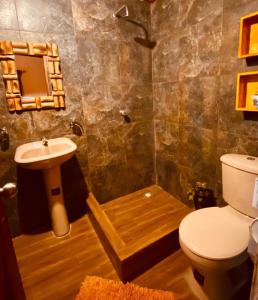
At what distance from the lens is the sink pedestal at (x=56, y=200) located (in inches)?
71.5

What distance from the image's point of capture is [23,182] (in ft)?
6.33

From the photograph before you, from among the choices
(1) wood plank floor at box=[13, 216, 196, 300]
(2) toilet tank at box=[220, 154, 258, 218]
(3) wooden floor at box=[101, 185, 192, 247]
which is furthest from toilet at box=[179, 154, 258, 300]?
(3) wooden floor at box=[101, 185, 192, 247]

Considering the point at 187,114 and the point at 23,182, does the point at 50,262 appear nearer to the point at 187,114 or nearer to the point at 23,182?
the point at 23,182

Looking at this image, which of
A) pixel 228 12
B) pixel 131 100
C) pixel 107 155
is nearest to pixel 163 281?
pixel 107 155

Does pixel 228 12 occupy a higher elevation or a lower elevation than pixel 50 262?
higher

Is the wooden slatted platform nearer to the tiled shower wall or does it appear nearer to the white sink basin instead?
the tiled shower wall

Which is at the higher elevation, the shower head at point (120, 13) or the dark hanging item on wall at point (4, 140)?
the shower head at point (120, 13)

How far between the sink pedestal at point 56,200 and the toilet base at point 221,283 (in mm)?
1192

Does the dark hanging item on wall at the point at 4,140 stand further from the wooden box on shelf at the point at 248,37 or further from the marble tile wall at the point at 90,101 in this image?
the wooden box on shelf at the point at 248,37

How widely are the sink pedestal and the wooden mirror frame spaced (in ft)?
1.99

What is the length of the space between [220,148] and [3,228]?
1598 millimetres

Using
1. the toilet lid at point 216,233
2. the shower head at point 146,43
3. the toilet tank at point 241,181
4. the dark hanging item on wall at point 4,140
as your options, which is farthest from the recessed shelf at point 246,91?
the dark hanging item on wall at point 4,140

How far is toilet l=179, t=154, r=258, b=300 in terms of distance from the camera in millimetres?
1133

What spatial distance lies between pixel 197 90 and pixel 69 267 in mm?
1873
